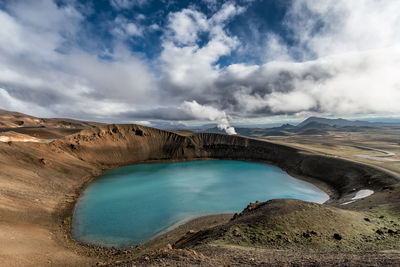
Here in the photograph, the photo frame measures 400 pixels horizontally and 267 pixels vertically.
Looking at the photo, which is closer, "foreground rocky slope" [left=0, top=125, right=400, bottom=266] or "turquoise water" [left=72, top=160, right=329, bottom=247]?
"foreground rocky slope" [left=0, top=125, right=400, bottom=266]

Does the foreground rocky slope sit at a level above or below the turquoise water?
above

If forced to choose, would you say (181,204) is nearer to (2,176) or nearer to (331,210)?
(331,210)

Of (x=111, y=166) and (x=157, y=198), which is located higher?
(x=157, y=198)

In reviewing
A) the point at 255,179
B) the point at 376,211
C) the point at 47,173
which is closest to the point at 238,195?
the point at 255,179

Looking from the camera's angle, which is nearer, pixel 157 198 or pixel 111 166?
pixel 157 198
